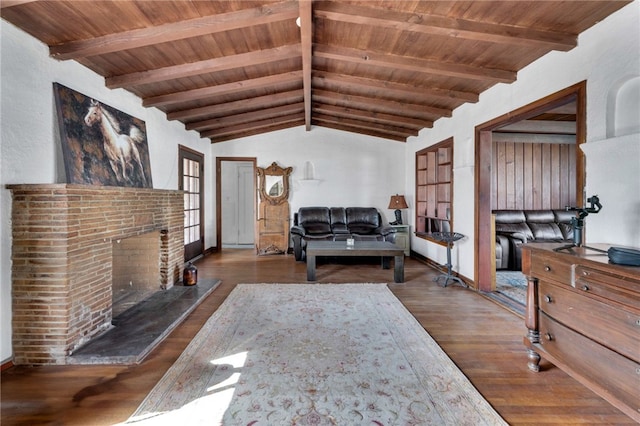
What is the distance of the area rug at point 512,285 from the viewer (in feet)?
12.3

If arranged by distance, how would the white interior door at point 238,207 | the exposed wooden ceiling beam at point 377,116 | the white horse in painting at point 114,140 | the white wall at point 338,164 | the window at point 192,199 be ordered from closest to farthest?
the white horse in painting at point 114,140
the exposed wooden ceiling beam at point 377,116
the window at point 192,199
the white wall at point 338,164
the white interior door at point 238,207

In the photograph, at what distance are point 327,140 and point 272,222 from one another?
216cm

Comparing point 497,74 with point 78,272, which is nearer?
point 78,272

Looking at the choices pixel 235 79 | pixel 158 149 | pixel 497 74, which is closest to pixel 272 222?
pixel 158 149

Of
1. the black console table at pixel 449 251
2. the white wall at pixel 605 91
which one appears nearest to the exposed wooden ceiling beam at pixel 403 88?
the white wall at pixel 605 91

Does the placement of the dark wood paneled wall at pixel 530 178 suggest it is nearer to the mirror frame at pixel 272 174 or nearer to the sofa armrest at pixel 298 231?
the sofa armrest at pixel 298 231

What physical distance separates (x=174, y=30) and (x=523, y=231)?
5563mm

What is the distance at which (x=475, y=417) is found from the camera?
1714 mm

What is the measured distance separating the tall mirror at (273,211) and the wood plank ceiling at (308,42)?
2201 millimetres

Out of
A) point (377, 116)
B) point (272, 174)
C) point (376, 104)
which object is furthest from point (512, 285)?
point (272, 174)

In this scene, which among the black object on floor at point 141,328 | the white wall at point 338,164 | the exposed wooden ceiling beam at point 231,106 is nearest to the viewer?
the black object on floor at point 141,328

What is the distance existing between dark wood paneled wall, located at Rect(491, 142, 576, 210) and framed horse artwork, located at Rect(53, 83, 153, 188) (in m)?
5.91

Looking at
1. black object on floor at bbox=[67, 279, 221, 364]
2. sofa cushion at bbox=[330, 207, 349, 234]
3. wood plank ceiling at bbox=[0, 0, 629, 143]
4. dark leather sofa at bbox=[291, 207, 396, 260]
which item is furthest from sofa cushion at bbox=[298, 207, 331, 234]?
black object on floor at bbox=[67, 279, 221, 364]

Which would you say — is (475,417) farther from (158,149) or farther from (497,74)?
(158,149)
